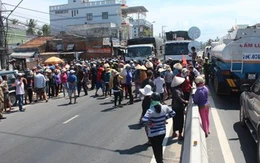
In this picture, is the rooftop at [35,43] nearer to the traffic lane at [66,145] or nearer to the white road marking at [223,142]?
the traffic lane at [66,145]

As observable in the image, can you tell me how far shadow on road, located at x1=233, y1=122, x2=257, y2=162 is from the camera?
6758mm

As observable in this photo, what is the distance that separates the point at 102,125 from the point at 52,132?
1.56 m

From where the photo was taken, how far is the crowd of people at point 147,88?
6.12 meters

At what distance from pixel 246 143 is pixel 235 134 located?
32.0 inches

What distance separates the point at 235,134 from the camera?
27.7 ft

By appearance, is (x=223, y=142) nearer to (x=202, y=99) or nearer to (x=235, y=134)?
(x=235, y=134)

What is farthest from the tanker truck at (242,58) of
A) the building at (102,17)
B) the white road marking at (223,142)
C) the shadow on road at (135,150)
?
the building at (102,17)

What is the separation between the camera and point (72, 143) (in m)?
8.52

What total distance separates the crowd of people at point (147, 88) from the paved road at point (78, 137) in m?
0.68

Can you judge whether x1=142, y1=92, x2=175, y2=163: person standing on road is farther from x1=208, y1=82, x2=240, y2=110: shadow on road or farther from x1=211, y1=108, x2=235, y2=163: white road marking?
x1=208, y1=82, x2=240, y2=110: shadow on road

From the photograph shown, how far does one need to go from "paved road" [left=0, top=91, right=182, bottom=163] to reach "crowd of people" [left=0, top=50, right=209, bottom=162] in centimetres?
68

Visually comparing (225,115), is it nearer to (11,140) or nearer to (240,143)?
(240,143)

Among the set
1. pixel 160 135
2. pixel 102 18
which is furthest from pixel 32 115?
pixel 102 18

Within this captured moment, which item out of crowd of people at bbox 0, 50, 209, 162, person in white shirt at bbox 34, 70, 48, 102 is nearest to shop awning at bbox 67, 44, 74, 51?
crowd of people at bbox 0, 50, 209, 162
